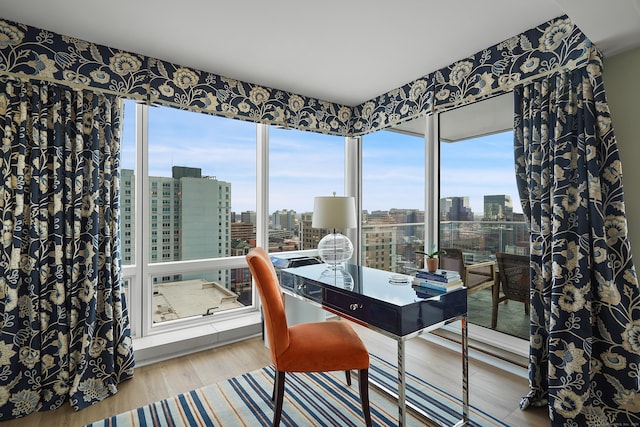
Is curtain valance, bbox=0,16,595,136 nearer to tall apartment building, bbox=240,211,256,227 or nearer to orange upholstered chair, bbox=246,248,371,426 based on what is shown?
tall apartment building, bbox=240,211,256,227

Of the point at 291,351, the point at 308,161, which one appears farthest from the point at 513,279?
the point at 308,161

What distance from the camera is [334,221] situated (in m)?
2.63

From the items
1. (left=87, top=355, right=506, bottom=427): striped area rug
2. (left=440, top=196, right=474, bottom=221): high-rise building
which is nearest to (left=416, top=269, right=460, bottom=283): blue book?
(left=87, top=355, right=506, bottom=427): striped area rug

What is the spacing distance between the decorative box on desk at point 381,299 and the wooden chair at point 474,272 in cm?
83

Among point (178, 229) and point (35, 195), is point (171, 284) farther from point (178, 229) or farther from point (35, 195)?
point (35, 195)

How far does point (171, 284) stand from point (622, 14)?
12.1 feet

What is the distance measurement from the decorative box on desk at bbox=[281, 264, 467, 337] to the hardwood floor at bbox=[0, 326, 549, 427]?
800 millimetres

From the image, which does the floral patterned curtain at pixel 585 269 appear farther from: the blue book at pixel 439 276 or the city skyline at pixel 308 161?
the blue book at pixel 439 276

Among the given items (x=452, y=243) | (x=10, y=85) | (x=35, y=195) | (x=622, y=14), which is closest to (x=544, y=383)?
(x=452, y=243)

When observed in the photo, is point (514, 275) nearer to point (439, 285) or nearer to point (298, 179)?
point (439, 285)

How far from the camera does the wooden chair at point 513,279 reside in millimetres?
2637

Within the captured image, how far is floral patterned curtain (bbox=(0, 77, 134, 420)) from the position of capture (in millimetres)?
2180

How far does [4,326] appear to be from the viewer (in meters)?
2.13

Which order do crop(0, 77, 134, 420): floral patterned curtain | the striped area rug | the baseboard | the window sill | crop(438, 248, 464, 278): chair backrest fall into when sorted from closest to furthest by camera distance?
the striped area rug
crop(0, 77, 134, 420): floral patterned curtain
the baseboard
the window sill
crop(438, 248, 464, 278): chair backrest
